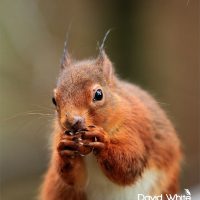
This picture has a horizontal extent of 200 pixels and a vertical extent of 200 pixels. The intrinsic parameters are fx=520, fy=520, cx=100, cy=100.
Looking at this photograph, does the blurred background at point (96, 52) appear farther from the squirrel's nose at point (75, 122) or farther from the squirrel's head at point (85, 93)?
the squirrel's nose at point (75, 122)

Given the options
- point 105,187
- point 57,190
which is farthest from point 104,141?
point 57,190

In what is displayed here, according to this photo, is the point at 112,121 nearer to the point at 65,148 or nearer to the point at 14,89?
the point at 65,148

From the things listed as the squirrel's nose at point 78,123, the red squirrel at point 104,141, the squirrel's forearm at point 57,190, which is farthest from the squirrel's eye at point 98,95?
the squirrel's forearm at point 57,190

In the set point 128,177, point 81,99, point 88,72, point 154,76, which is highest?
point 154,76

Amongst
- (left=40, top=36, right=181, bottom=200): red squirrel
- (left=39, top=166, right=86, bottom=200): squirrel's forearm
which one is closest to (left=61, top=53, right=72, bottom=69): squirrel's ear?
(left=40, top=36, right=181, bottom=200): red squirrel

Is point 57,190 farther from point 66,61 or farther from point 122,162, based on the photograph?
point 66,61

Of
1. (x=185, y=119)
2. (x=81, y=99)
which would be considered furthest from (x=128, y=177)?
(x=185, y=119)
